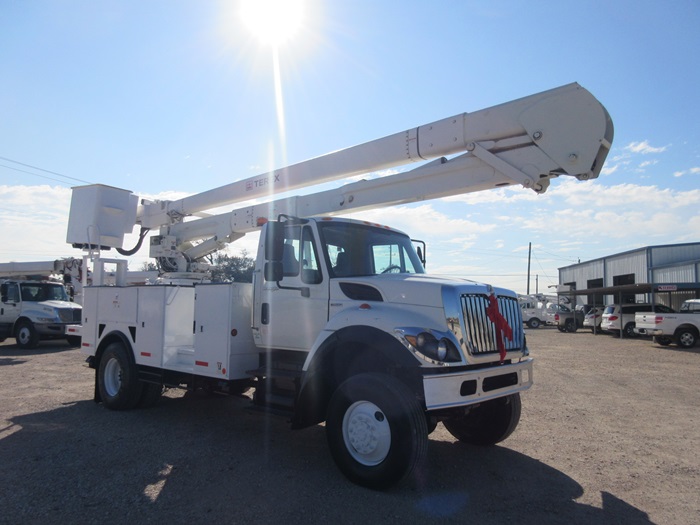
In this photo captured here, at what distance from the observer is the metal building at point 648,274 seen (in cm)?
2595

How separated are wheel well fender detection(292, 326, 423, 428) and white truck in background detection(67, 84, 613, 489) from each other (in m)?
0.01

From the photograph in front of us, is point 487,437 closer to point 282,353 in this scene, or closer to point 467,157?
point 282,353

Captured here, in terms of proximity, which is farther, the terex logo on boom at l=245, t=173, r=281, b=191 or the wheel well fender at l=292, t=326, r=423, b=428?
the terex logo on boom at l=245, t=173, r=281, b=191

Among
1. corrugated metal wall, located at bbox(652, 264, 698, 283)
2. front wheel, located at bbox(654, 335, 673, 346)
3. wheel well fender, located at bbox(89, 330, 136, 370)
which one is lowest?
front wheel, located at bbox(654, 335, 673, 346)

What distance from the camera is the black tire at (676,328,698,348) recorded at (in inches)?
762

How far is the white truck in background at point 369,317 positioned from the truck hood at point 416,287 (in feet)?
0.05

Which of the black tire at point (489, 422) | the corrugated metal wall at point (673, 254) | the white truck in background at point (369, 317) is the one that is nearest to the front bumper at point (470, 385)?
the white truck in background at point (369, 317)

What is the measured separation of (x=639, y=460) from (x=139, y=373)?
22.5 ft

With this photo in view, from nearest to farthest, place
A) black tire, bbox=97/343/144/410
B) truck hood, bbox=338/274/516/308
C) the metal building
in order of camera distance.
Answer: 1. truck hood, bbox=338/274/516/308
2. black tire, bbox=97/343/144/410
3. the metal building

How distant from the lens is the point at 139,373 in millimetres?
7652

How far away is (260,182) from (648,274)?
3185 cm

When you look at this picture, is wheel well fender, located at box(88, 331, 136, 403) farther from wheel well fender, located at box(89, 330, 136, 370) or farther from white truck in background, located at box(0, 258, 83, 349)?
white truck in background, located at box(0, 258, 83, 349)

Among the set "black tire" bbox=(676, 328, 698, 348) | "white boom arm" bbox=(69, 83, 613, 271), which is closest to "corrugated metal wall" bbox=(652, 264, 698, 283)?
"black tire" bbox=(676, 328, 698, 348)

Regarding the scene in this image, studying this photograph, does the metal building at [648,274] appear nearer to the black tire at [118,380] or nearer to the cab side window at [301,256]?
the cab side window at [301,256]
